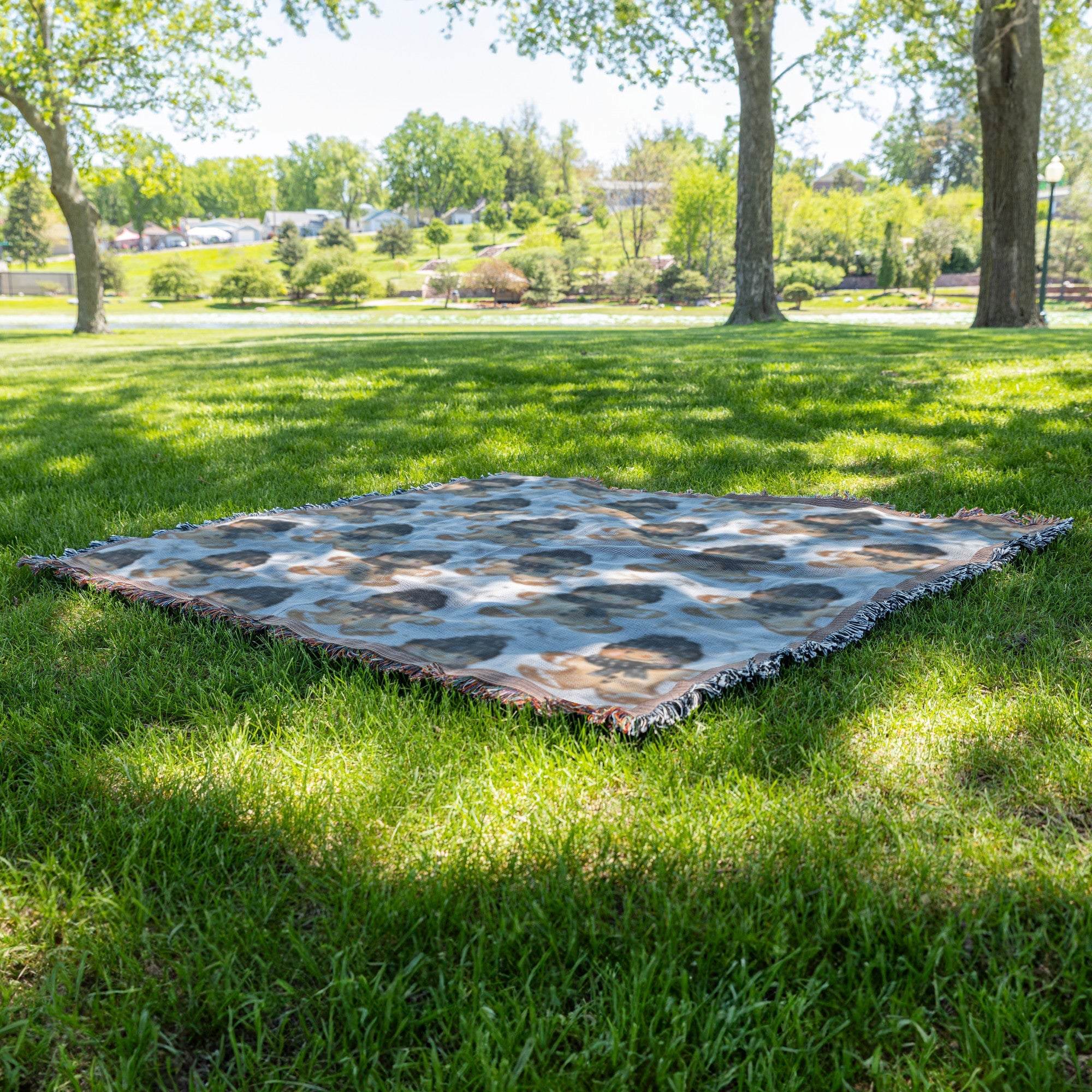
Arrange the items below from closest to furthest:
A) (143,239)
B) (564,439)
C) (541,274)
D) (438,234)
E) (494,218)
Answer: (564,439) → (541,274) → (438,234) → (494,218) → (143,239)

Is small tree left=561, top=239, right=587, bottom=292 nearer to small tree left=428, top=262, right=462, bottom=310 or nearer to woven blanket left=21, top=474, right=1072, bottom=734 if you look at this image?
small tree left=428, top=262, right=462, bottom=310

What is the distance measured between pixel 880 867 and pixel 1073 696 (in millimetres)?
882

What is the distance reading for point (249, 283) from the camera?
47.6m

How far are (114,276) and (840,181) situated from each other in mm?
57230

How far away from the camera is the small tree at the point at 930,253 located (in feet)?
136

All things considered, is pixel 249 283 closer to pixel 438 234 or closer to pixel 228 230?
pixel 438 234

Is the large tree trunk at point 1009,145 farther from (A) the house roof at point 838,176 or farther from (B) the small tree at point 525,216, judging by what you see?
(B) the small tree at point 525,216

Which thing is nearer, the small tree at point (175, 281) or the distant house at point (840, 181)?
the small tree at point (175, 281)

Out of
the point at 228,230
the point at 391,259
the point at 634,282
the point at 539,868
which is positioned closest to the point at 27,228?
the point at 391,259

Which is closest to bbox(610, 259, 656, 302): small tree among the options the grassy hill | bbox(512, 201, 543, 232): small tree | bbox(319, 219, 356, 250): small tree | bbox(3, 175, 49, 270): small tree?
the grassy hill

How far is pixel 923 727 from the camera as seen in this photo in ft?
6.77

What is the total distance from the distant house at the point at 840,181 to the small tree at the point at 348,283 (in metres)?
37.4

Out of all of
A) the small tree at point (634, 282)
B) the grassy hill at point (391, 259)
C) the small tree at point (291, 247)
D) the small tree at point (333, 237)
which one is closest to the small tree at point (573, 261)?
the grassy hill at point (391, 259)

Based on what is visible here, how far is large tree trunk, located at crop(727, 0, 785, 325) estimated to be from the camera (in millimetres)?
15266
